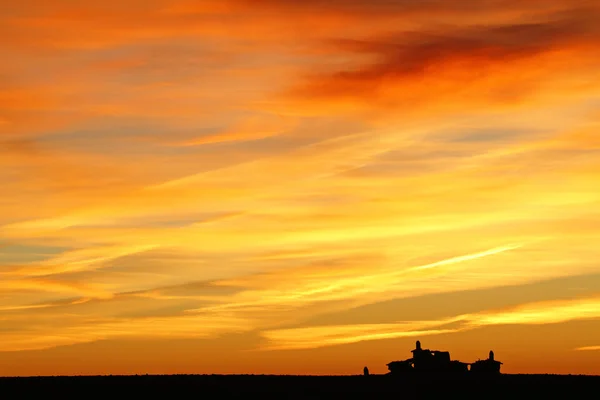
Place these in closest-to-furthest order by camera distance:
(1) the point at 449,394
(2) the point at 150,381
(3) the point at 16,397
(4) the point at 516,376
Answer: (3) the point at 16,397 → (1) the point at 449,394 → (2) the point at 150,381 → (4) the point at 516,376

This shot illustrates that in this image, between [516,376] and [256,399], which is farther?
[516,376]

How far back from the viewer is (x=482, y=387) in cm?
10838

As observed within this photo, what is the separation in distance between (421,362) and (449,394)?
48.3ft

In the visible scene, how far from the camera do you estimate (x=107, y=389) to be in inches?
4117

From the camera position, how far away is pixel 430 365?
4614 inches

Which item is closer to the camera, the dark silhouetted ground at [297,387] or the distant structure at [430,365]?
the dark silhouetted ground at [297,387]

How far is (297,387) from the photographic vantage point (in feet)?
361

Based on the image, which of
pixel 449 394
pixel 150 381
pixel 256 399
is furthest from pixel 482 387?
pixel 150 381

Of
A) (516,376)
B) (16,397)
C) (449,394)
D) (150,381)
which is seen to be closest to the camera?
(16,397)

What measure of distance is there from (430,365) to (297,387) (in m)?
14.8

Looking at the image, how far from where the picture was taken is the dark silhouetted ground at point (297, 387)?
10100 cm

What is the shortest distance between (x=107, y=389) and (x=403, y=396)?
25.7 m

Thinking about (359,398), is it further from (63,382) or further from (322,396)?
(63,382)

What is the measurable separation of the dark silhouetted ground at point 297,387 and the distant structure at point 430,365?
5.48 feet
